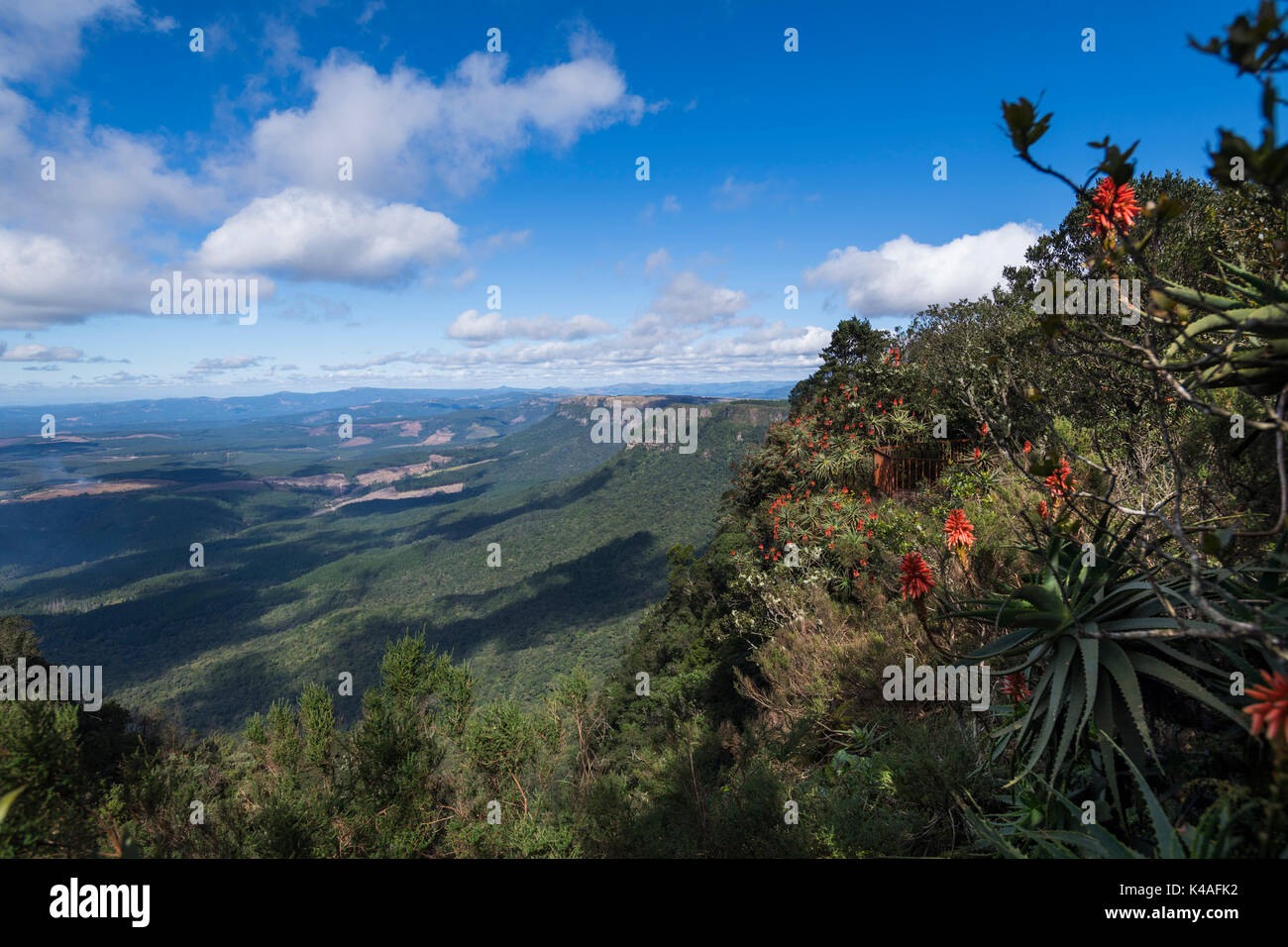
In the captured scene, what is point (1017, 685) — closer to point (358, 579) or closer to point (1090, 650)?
point (1090, 650)

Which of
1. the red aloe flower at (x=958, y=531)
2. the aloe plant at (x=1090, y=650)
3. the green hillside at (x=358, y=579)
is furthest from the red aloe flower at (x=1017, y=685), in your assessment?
the green hillside at (x=358, y=579)

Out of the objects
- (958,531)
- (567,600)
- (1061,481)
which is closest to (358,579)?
Answer: (567,600)

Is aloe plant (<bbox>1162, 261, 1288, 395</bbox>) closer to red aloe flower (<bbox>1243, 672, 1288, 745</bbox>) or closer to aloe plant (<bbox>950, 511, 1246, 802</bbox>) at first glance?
aloe plant (<bbox>950, 511, 1246, 802</bbox>)

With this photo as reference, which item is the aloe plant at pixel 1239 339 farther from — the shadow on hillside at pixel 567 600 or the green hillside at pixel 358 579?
the shadow on hillside at pixel 567 600

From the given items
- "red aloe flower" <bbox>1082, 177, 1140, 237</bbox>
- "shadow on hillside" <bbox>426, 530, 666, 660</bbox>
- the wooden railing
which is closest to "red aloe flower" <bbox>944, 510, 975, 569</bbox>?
"red aloe flower" <bbox>1082, 177, 1140, 237</bbox>
